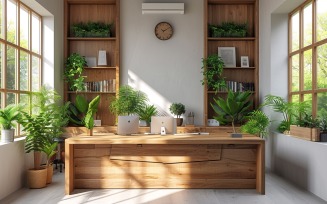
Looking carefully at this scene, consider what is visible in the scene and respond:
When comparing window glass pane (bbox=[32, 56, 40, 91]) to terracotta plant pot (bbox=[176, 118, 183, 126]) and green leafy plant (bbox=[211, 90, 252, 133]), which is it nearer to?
terracotta plant pot (bbox=[176, 118, 183, 126])

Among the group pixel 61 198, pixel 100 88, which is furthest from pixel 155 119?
pixel 100 88

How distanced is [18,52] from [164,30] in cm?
311

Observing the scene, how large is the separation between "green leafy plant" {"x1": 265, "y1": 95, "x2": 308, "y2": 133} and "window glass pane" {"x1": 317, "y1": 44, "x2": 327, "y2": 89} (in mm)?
489

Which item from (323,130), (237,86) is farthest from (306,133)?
(237,86)

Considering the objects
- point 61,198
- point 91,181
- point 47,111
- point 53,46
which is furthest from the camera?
point 53,46

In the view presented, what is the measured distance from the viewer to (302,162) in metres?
5.37

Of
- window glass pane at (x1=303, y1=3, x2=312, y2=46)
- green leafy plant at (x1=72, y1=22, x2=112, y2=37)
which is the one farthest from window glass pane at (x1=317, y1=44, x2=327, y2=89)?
green leafy plant at (x1=72, y1=22, x2=112, y2=37)

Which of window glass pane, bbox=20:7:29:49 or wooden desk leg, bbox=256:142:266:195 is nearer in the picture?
wooden desk leg, bbox=256:142:266:195

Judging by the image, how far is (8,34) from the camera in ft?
17.7

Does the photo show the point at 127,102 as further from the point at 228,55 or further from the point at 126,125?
the point at 228,55

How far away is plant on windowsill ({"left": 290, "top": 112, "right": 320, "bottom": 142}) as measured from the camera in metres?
5.01

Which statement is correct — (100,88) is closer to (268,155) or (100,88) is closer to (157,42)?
(157,42)

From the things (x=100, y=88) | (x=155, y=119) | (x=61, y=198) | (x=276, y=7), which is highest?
(x=276, y=7)

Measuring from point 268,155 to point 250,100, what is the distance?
134 cm
